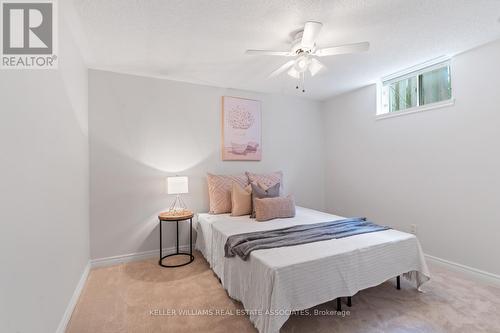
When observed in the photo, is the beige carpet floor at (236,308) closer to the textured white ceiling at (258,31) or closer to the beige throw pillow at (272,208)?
the beige throw pillow at (272,208)

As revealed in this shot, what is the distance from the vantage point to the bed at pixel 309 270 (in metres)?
1.50

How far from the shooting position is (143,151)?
302cm

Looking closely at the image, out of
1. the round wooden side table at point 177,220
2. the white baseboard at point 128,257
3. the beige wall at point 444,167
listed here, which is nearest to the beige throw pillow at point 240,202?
the round wooden side table at point 177,220

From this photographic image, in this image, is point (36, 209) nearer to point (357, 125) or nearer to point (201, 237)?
point (201, 237)

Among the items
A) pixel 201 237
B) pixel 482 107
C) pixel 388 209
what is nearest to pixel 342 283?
pixel 201 237

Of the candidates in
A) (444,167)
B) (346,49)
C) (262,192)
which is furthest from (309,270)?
(444,167)

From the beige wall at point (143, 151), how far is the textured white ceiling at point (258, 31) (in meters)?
0.34

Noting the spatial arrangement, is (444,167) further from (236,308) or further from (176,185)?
(176,185)

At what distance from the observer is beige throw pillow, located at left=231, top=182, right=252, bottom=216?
9.59ft

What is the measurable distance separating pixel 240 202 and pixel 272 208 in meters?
0.46

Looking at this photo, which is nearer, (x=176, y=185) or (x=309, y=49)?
(x=309, y=49)

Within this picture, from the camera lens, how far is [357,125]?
3754mm

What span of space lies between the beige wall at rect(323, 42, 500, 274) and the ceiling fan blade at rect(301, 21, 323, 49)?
1.93 meters

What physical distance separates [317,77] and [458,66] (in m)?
1.57
